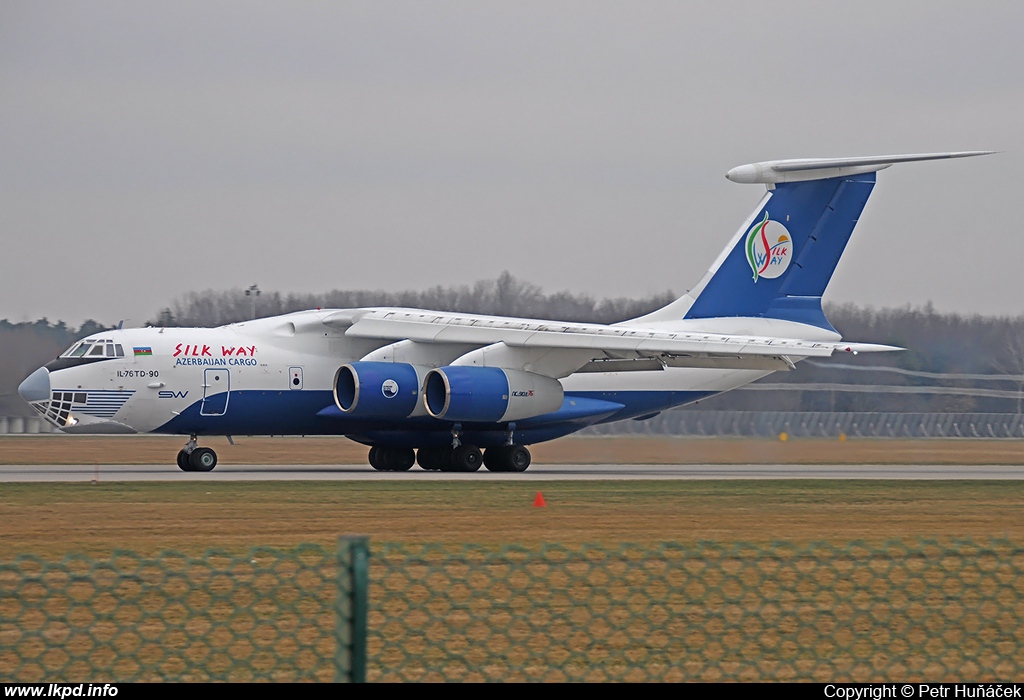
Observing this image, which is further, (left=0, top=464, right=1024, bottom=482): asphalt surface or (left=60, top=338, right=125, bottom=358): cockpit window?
(left=60, top=338, right=125, bottom=358): cockpit window

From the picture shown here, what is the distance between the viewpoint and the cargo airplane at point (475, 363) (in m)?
24.5

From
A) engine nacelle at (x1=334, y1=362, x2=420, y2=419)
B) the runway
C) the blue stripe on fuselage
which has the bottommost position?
the runway

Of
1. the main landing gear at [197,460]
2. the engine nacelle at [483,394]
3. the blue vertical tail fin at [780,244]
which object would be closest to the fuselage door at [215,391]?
the main landing gear at [197,460]

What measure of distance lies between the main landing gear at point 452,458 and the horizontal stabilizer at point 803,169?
25.9 ft

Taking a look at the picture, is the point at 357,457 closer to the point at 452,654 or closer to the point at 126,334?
the point at 126,334

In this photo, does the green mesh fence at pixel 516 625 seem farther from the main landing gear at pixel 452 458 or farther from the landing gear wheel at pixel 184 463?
the main landing gear at pixel 452 458

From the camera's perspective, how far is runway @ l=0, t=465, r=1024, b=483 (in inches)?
904

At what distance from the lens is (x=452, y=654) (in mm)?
7047

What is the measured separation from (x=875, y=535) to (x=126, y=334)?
51.2 ft

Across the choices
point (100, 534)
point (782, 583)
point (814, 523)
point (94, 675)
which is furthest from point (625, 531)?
point (94, 675)

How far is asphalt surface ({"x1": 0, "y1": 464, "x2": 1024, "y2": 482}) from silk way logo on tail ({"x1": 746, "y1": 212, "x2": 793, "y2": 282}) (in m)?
4.40

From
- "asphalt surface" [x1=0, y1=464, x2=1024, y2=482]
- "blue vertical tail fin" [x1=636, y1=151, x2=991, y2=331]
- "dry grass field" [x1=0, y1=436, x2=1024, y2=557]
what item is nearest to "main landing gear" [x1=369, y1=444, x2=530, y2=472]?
"asphalt surface" [x1=0, y1=464, x2=1024, y2=482]

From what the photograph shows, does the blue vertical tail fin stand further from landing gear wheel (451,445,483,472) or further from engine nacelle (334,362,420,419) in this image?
engine nacelle (334,362,420,419)

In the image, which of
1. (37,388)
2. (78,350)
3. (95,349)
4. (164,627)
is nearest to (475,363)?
(95,349)
